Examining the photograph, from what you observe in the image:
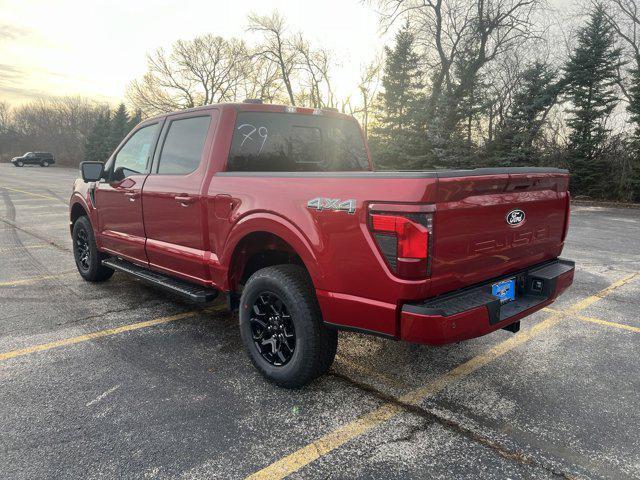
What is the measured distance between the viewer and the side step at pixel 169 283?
3704mm

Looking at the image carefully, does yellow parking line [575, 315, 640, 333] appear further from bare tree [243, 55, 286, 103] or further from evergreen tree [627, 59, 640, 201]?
bare tree [243, 55, 286, 103]

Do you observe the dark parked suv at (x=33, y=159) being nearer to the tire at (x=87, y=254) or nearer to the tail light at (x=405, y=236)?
the tire at (x=87, y=254)

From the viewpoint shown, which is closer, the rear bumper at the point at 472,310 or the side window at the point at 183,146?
the rear bumper at the point at 472,310

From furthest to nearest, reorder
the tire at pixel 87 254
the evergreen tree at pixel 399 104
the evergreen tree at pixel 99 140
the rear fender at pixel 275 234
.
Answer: the evergreen tree at pixel 99 140 → the evergreen tree at pixel 399 104 → the tire at pixel 87 254 → the rear fender at pixel 275 234

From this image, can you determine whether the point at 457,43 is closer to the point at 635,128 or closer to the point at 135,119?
the point at 635,128

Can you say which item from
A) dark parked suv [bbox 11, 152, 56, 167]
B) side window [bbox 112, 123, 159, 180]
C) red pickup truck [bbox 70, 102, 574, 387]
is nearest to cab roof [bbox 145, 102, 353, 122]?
red pickup truck [bbox 70, 102, 574, 387]

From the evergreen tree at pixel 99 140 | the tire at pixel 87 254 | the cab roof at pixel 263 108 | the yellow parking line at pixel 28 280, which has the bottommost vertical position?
the yellow parking line at pixel 28 280

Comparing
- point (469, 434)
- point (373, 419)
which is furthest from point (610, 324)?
point (373, 419)

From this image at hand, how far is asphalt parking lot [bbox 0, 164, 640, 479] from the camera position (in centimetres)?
234

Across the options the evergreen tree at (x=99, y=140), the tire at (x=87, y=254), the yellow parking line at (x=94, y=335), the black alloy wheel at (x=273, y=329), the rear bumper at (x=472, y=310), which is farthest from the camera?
the evergreen tree at (x=99, y=140)

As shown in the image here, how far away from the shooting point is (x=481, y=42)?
2462cm

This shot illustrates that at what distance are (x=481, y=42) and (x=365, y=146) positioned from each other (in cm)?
2368

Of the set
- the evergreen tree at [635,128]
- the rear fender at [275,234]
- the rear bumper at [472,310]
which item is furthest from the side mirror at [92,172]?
the evergreen tree at [635,128]

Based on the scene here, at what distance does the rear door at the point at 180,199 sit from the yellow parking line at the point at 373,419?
1.74 meters
